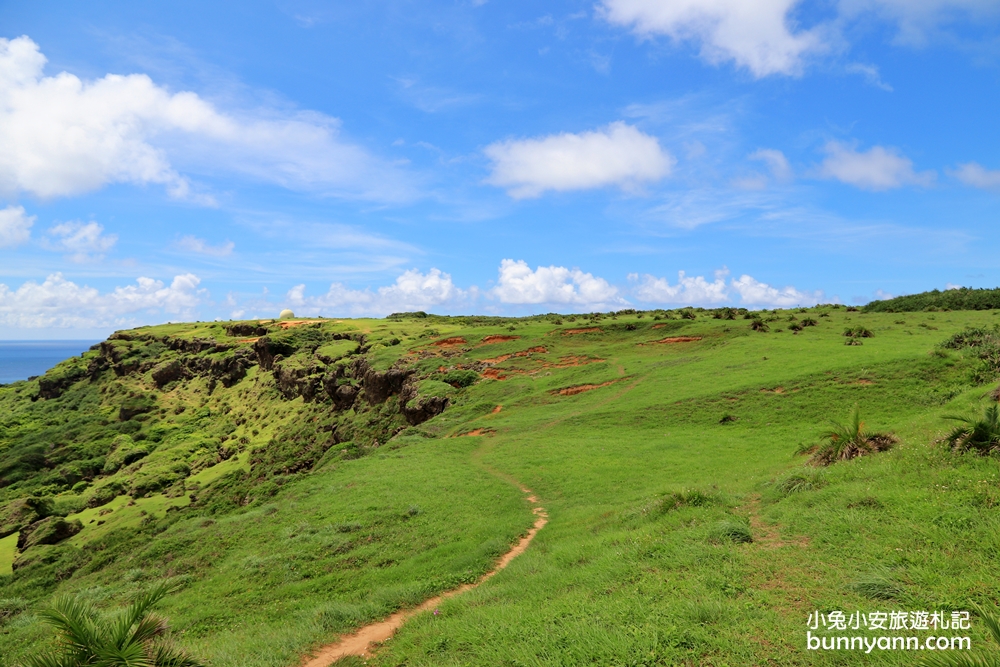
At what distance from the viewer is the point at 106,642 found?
6266mm

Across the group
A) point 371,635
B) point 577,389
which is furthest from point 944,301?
point 371,635

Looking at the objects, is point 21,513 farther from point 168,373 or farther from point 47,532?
point 168,373

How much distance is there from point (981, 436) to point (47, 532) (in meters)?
65.8

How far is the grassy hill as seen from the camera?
27.3 feet

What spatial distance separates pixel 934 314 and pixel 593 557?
2546 inches

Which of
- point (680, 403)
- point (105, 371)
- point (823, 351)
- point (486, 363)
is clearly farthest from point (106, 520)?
point (105, 371)

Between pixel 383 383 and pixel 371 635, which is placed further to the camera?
pixel 383 383

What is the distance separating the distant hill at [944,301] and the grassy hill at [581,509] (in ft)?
Answer: 48.2

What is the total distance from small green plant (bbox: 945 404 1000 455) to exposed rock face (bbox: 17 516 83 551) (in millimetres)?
65120

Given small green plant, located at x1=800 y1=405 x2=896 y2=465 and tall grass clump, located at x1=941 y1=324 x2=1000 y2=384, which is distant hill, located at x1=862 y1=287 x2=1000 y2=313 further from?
small green plant, located at x1=800 y1=405 x2=896 y2=465

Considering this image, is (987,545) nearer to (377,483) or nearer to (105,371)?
(377,483)

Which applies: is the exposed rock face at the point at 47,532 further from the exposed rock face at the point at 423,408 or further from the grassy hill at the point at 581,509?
the exposed rock face at the point at 423,408

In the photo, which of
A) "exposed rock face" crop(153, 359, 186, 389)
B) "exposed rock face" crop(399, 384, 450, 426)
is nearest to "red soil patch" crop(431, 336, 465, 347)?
"exposed rock face" crop(399, 384, 450, 426)

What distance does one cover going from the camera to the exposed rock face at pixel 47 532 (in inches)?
1741
